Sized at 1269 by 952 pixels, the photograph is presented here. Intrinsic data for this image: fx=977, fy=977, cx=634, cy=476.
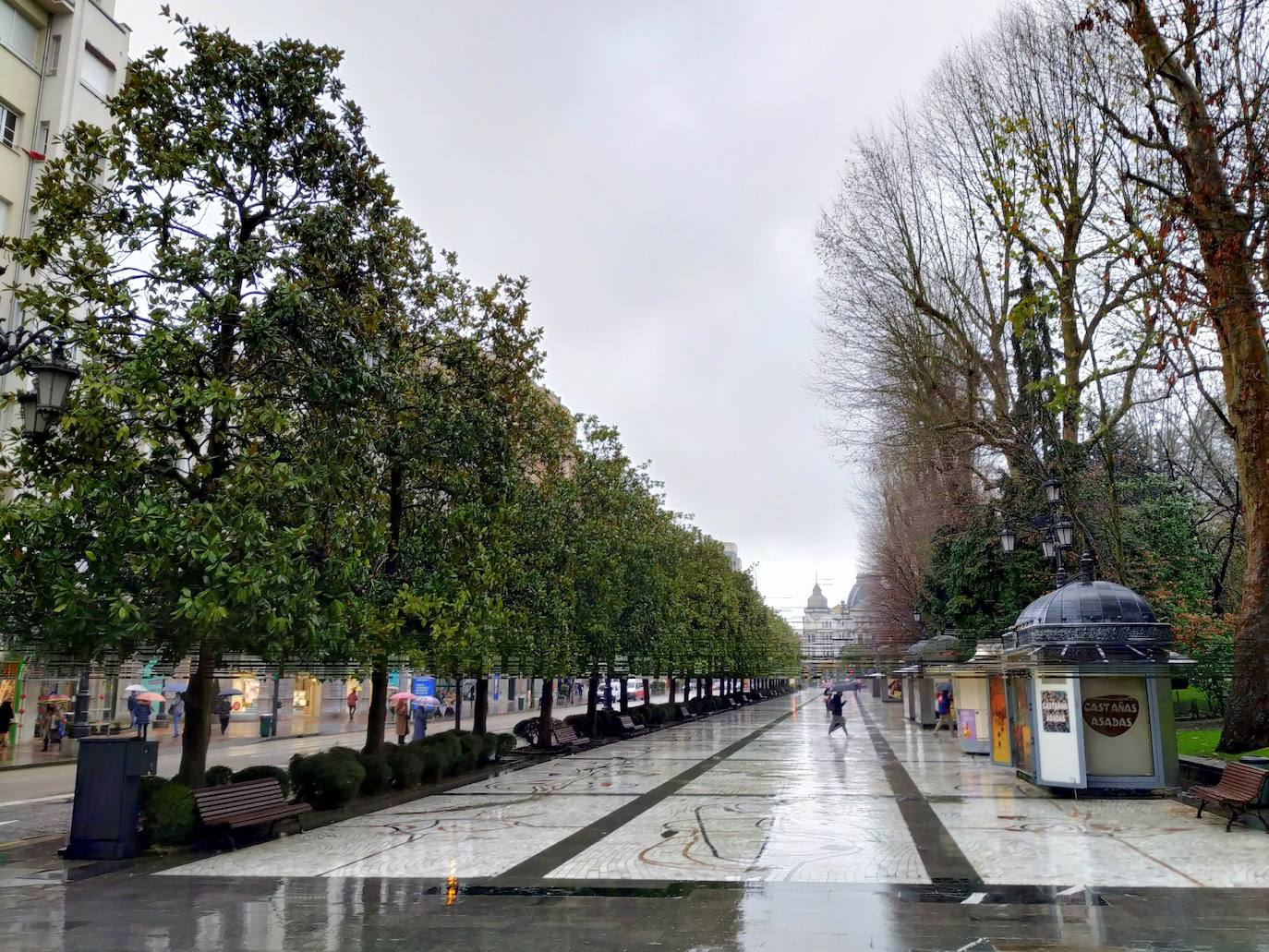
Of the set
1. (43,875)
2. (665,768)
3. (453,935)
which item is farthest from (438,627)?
(665,768)

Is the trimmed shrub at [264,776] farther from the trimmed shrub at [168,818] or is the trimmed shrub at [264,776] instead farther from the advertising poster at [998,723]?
the advertising poster at [998,723]

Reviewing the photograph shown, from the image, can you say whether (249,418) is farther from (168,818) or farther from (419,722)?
(419,722)

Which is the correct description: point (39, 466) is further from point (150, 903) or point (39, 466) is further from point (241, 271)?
point (150, 903)

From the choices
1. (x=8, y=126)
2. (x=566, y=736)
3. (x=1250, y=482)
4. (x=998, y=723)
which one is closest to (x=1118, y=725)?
(x=1250, y=482)

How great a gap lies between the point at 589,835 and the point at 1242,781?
837 centimetres

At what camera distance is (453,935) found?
25.4 ft

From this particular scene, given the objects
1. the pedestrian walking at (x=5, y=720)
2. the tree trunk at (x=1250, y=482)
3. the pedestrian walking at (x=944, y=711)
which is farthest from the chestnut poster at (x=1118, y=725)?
the pedestrian walking at (x=5, y=720)

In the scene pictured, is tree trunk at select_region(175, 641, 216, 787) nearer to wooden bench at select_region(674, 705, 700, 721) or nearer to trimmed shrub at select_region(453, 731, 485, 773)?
trimmed shrub at select_region(453, 731, 485, 773)

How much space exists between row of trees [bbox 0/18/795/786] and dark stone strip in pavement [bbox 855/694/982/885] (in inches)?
276

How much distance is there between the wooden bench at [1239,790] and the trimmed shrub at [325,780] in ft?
39.4

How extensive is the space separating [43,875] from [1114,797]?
1534cm

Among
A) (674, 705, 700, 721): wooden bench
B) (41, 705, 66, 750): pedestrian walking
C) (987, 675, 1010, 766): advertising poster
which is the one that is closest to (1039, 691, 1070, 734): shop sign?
(987, 675, 1010, 766): advertising poster

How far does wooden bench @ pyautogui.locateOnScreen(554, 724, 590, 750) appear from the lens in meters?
26.7

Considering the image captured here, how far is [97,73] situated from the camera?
29.2m
